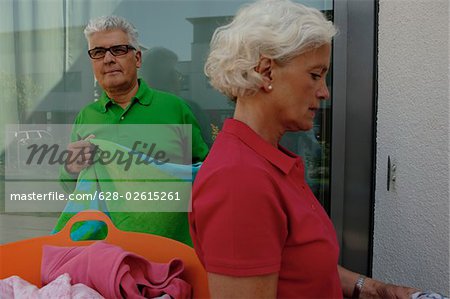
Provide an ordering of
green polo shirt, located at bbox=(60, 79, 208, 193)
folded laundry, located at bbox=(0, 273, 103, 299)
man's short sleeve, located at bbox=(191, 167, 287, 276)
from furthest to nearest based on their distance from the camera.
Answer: green polo shirt, located at bbox=(60, 79, 208, 193) → folded laundry, located at bbox=(0, 273, 103, 299) → man's short sleeve, located at bbox=(191, 167, 287, 276)

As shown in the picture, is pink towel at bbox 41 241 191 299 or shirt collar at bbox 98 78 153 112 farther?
shirt collar at bbox 98 78 153 112

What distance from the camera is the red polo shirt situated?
2.97 feet

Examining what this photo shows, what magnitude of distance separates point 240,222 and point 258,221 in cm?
4

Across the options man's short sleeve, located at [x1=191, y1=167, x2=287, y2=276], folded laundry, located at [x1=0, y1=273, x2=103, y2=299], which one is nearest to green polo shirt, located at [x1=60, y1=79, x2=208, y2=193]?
folded laundry, located at [x1=0, y1=273, x2=103, y2=299]

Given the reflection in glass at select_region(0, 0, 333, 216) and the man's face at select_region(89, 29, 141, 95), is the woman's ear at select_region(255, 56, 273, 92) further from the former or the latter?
the man's face at select_region(89, 29, 141, 95)

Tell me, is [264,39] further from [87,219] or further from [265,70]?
[87,219]

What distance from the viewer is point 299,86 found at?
1052 mm

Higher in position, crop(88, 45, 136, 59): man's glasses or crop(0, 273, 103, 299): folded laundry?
crop(88, 45, 136, 59): man's glasses

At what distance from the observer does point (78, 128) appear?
7.97 feet

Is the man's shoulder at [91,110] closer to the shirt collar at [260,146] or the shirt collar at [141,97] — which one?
the shirt collar at [141,97]

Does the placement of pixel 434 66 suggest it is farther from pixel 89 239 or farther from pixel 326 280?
pixel 89 239

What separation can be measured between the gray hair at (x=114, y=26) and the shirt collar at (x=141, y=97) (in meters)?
0.20

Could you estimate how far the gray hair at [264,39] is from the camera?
1013 millimetres

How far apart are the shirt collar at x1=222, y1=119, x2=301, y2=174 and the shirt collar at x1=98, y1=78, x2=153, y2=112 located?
127cm
